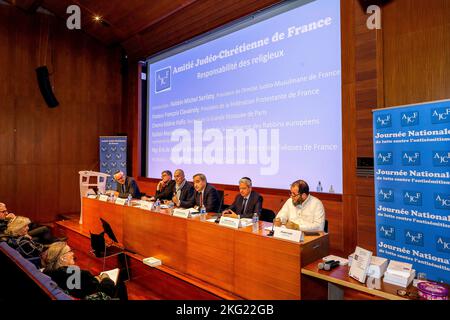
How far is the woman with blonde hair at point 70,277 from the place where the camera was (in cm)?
184

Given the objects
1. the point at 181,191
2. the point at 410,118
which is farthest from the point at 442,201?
the point at 181,191

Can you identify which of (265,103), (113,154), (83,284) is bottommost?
(83,284)

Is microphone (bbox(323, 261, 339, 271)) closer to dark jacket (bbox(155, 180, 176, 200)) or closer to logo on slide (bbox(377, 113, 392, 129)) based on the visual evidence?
logo on slide (bbox(377, 113, 392, 129))

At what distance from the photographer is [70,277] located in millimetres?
1846

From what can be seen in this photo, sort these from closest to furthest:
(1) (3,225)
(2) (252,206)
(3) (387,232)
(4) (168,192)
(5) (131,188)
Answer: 1. (3) (387,232)
2. (2) (252,206)
3. (1) (3,225)
4. (4) (168,192)
5. (5) (131,188)

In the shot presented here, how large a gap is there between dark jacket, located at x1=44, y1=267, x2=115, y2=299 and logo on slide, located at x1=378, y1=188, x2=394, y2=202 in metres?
2.31

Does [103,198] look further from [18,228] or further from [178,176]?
[18,228]

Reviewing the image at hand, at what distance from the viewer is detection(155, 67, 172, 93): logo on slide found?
604 cm

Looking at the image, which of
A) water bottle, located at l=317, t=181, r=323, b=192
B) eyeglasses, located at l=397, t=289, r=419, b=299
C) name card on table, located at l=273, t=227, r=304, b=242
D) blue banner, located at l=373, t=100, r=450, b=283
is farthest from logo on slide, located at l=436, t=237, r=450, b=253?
water bottle, located at l=317, t=181, r=323, b=192

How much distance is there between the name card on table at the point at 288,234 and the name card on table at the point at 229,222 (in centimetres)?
38

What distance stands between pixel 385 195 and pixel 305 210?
2.30ft

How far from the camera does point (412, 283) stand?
179cm
